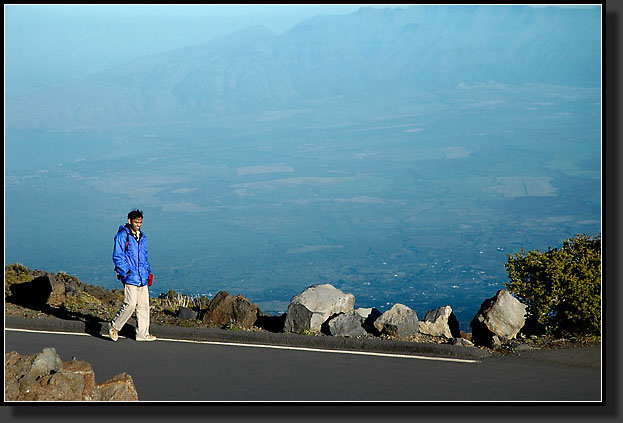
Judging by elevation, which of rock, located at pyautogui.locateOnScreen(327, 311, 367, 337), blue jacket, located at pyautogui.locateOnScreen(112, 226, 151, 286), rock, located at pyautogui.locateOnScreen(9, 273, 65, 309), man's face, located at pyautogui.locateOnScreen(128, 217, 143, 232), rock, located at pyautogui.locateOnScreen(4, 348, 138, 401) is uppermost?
man's face, located at pyautogui.locateOnScreen(128, 217, 143, 232)

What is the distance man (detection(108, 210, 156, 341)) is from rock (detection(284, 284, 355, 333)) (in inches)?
80.7

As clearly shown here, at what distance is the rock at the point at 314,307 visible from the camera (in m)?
14.6

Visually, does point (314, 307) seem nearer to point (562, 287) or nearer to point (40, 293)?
point (562, 287)

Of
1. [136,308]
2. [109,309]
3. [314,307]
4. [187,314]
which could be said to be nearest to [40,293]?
[109,309]

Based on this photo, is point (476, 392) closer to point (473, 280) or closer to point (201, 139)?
point (473, 280)

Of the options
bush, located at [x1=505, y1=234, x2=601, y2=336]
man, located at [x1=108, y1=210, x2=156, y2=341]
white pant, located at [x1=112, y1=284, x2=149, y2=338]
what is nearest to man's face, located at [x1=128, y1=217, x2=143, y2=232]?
man, located at [x1=108, y1=210, x2=156, y2=341]

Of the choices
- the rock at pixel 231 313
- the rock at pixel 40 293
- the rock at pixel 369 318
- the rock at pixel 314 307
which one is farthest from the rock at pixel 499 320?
the rock at pixel 40 293

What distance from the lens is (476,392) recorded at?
37.6 ft

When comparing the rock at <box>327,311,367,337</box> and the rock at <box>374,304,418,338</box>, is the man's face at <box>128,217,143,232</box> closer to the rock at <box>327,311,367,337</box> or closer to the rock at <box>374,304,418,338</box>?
the rock at <box>327,311,367,337</box>

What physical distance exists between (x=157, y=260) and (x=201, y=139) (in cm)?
7229

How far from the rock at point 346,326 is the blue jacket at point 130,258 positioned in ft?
8.68

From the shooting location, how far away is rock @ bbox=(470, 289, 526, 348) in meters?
14.1

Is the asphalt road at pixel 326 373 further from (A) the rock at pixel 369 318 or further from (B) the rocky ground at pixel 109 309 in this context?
(A) the rock at pixel 369 318

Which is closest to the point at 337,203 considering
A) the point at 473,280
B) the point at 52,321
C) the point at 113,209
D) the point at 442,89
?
the point at 113,209
